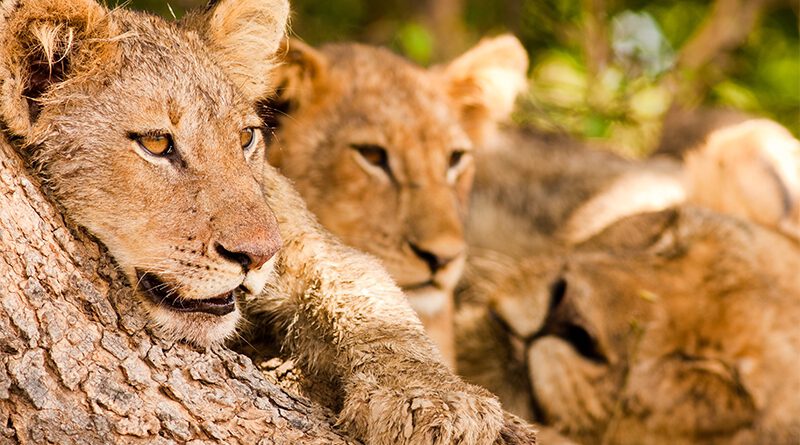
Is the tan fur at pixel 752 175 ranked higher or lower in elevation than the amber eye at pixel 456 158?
higher

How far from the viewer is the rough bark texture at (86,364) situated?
2.04m

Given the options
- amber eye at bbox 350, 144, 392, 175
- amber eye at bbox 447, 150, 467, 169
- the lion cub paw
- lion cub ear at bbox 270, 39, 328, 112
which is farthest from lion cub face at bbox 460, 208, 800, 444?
the lion cub paw

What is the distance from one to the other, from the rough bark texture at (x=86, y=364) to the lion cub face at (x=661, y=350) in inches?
64.6

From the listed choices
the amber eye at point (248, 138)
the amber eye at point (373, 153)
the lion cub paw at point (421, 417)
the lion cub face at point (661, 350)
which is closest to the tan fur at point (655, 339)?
the lion cub face at point (661, 350)

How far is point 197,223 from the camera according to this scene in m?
2.34

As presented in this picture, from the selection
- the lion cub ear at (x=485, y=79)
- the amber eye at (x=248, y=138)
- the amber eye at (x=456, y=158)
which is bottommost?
the amber eye at (x=456, y=158)

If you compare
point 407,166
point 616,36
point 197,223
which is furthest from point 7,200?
point 616,36

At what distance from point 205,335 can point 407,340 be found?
662 millimetres

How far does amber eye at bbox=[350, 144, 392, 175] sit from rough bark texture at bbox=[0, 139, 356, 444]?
66.2 inches

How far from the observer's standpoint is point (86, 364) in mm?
2102

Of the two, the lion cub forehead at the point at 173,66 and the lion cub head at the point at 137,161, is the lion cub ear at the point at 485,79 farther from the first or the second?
the lion cub head at the point at 137,161

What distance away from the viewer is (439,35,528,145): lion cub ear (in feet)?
14.7

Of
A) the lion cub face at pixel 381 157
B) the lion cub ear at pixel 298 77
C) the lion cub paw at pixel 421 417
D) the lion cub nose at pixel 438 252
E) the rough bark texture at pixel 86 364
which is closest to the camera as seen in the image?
the rough bark texture at pixel 86 364

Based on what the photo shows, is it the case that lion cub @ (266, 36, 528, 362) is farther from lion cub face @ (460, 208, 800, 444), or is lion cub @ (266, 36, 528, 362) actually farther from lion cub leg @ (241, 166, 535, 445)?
lion cub leg @ (241, 166, 535, 445)
